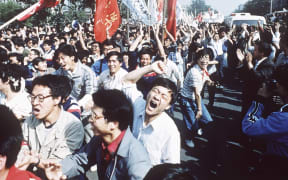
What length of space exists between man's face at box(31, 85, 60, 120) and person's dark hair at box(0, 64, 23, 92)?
846mm

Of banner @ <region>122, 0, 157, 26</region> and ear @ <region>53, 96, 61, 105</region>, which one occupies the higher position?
banner @ <region>122, 0, 157, 26</region>

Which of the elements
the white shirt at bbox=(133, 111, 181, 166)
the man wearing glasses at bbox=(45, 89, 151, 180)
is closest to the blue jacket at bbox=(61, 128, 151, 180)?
the man wearing glasses at bbox=(45, 89, 151, 180)

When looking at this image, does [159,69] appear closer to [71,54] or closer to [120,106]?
[120,106]

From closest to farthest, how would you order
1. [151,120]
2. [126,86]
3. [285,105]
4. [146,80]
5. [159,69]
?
[285,105] < [151,120] < [159,69] < [126,86] < [146,80]

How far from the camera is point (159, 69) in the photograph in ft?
9.21

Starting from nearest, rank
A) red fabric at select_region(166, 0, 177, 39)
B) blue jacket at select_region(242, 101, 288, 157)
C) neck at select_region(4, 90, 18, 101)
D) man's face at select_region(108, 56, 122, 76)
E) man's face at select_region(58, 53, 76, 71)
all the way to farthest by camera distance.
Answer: blue jacket at select_region(242, 101, 288, 157) → neck at select_region(4, 90, 18, 101) → man's face at select_region(58, 53, 76, 71) → man's face at select_region(108, 56, 122, 76) → red fabric at select_region(166, 0, 177, 39)

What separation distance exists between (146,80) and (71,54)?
132 centimetres

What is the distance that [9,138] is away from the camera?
5.25 ft

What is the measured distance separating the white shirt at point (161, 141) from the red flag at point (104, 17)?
Result: 10.1ft

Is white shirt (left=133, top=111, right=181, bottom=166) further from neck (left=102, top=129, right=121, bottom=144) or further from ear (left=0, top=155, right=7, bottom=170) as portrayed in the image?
ear (left=0, top=155, right=7, bottom=170)

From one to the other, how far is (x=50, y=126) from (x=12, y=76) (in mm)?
1100

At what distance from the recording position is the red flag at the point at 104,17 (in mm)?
5219

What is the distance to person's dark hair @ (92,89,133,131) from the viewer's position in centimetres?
205

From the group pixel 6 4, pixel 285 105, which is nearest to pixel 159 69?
pixel 285 105
